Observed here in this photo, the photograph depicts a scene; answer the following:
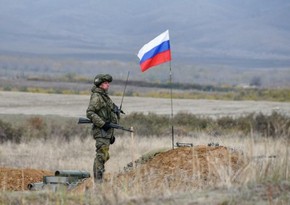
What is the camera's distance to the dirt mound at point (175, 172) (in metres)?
11.7

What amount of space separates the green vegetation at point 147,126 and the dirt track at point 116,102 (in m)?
7.55

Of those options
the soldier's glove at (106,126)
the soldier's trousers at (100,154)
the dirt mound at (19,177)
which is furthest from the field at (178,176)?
the soldier's glove at (106,126)

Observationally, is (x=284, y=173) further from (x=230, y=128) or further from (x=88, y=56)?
(x=88, y=56)

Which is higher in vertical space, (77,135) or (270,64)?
(270,64)

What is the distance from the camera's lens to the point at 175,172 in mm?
13867

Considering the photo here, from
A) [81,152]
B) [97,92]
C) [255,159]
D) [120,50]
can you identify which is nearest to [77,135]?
[81,152]

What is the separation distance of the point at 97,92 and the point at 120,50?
17762 cm

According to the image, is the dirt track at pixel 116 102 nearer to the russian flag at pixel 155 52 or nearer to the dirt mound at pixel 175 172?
the russian flag at pixel 155 52

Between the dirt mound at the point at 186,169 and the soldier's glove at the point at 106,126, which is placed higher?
the soldier's glove at the point at 106,126

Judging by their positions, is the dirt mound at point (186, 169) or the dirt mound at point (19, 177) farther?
the dirt mound at point (19, 177)

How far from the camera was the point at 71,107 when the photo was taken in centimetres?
5075

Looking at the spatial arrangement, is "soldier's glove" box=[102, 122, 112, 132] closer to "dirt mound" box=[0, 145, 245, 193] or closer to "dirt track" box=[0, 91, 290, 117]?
"dirt mound" box=[0, 145, 245, 193]

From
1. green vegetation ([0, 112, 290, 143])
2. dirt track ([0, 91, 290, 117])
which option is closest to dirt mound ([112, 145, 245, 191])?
green vegetation ([0, 112, 290, 143])

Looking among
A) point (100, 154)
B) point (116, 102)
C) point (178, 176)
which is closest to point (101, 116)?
point (100, 154)
